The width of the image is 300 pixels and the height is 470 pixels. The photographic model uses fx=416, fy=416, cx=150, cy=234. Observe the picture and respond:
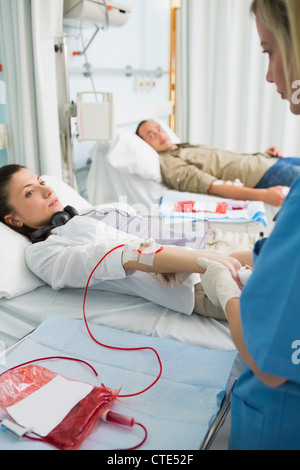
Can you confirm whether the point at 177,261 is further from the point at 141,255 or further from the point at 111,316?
the point at 111,316

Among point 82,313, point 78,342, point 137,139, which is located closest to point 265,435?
point 78,342

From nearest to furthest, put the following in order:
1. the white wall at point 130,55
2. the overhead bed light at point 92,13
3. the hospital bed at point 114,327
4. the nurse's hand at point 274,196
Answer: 1. the hospital bed at point 114,327
2. the overhead bed light at point 92,13
3. the nurse's hand at point 274,196
4. the white wall at point 130,55

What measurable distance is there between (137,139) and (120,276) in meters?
1.99

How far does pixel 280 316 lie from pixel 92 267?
34.4 inches

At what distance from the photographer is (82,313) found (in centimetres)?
153

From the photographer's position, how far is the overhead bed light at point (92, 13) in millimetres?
2492

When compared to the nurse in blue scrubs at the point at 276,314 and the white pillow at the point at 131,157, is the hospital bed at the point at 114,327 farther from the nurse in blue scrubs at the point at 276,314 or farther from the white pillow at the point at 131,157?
the white pillow at the point at 131,157

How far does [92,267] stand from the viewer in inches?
59.6

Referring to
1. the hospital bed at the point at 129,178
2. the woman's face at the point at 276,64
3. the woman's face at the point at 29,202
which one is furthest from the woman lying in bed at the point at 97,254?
the hospital bed at the point at 129,178

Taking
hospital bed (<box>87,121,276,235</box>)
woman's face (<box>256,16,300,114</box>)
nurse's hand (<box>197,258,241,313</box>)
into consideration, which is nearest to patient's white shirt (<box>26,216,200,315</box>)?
nurse's hand (<box>197,258,241,313</box>)

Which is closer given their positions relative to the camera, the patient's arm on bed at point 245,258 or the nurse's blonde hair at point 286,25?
the nurse's blonde hair at point 286,25

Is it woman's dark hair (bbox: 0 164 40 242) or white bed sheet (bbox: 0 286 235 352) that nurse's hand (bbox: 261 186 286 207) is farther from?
woman's dark hair (bbox: 0 164 40 242)

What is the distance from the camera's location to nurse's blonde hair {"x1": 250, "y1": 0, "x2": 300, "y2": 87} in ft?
2.55

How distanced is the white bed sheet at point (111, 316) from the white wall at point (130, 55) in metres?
1.83
